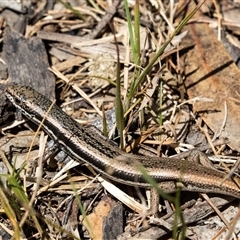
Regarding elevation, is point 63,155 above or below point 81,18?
below

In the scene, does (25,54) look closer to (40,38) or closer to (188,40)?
(40,38)

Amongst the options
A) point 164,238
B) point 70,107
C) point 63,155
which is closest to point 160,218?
point 164,238

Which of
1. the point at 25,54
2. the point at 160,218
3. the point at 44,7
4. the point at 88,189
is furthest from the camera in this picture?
the point at 44,7

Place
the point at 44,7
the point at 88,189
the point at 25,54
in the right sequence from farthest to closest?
the point at 44,7
the point at 25,54
the point at 88,189

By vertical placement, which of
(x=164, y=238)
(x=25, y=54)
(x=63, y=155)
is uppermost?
(x=25, y=54)

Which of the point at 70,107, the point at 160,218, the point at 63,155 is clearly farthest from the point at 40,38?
the point at 160,218

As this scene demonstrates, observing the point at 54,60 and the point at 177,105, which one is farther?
the point at 54,60

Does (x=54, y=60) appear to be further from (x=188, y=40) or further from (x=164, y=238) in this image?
(x=164, y=238)
